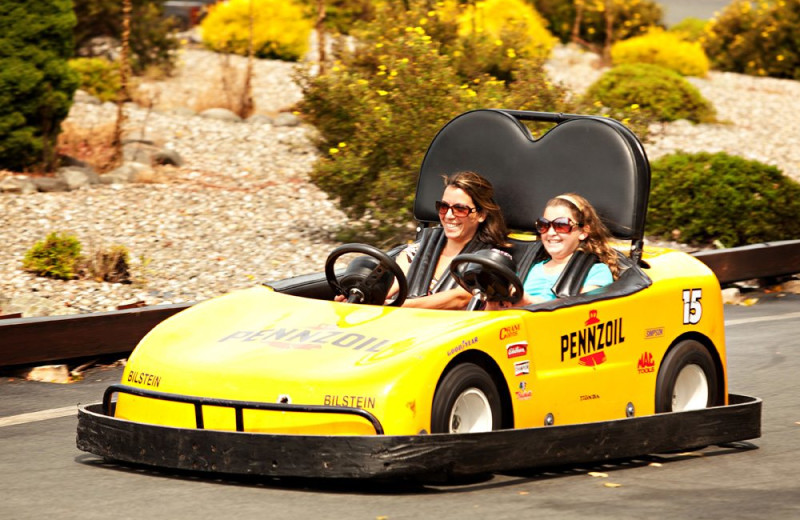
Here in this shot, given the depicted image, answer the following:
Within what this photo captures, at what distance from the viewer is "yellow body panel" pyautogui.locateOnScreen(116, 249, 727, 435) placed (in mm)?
5965

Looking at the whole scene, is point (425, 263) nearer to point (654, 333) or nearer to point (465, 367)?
point (654, 333)

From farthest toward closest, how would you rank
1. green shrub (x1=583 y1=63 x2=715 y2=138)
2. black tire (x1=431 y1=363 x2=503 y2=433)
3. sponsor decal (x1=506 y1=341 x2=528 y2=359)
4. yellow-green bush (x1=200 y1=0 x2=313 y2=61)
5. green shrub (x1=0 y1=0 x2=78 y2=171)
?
yellow-green bush (x1=200 y1=0 x2=313 y2=61) < green shrub (x1=583 y1=63 x2=715 y2=138) < green shrub (x1=0 y1=0 x2=78 y2=171) < sponsor decal (x1=506 y1=341 x2=528 y2=359) < black tire (x1=431 y1=363 x2=503 y2=433)

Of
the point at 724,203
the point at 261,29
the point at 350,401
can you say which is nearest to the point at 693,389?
the point at 350,401

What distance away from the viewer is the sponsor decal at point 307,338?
6.25 meters

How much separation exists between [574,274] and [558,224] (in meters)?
0.26

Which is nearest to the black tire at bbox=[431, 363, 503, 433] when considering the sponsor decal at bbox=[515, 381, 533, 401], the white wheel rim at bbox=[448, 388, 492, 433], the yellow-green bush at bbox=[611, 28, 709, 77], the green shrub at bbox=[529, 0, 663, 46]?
the white wheel rim at bbox=[448, 388, 492, 433]

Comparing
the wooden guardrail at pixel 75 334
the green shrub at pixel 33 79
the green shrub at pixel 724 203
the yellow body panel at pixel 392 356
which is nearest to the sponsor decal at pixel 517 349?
the yellow body panel at pixel 392 356

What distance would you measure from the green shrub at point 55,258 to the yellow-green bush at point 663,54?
53.6ft

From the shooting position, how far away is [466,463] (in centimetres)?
596

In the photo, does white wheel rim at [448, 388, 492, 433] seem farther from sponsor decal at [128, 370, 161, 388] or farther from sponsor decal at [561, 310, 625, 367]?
sponsor decal at [128, 370, 161, 388]

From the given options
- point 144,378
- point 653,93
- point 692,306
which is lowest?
point 653,93

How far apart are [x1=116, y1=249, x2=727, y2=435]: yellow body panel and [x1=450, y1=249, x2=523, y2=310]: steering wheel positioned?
25 centimetres

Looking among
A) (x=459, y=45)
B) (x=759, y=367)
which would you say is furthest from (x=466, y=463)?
(x=459, y=45)

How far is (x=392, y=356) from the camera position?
604 cm
